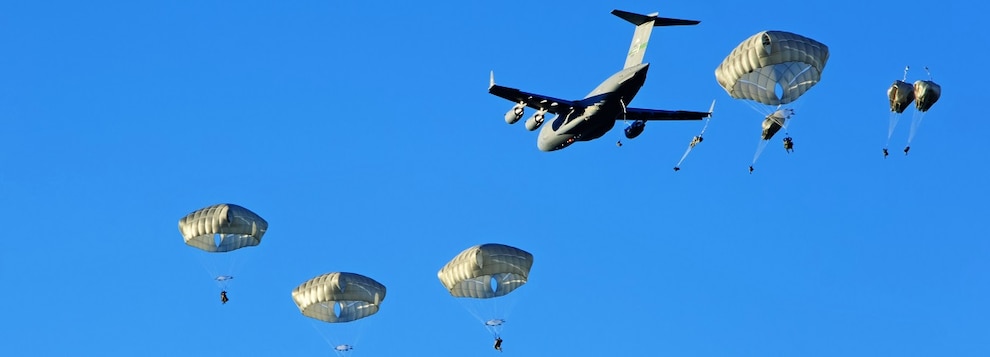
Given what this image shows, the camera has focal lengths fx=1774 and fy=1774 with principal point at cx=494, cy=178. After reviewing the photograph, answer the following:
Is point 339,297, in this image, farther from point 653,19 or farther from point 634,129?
point 653,19

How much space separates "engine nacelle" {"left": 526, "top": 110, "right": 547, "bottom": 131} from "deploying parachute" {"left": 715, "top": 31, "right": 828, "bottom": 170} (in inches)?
466

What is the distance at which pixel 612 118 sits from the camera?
81250 millimetres

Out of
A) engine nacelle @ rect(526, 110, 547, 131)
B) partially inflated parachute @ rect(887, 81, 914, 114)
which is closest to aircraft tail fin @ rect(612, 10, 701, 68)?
engine nacelle @ rect(526, 110, 547, 131)

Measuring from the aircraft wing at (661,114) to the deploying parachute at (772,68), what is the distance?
13155 millimetres

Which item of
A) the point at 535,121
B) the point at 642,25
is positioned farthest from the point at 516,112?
the point at 642,25

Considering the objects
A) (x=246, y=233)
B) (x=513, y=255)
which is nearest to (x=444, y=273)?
(x=513, y=255)

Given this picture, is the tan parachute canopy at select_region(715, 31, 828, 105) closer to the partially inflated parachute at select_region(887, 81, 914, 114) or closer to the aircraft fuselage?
the partially inflated parachute at select_region(887, 81, 914, 114)

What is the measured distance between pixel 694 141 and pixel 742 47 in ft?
16.6

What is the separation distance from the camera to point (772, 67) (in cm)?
7169

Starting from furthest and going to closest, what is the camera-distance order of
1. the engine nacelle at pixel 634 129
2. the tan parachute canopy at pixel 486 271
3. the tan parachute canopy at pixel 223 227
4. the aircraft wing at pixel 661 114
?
the aircraft wing at pixel 661 114 → the engine nacelle at pixel 634 129 → the tan parachute canopy at pixel 223 227 → the tan parachute canopy at pixel 486 271

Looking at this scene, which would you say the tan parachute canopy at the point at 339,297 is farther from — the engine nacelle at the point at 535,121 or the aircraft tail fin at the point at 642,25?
the aircraft tail fin at the point at 642,25

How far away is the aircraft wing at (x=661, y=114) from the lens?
86.6 meters

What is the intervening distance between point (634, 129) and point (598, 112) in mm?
5311

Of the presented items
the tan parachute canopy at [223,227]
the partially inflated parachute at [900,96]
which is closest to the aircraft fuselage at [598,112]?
the partially inflated parachute at [900,96]
